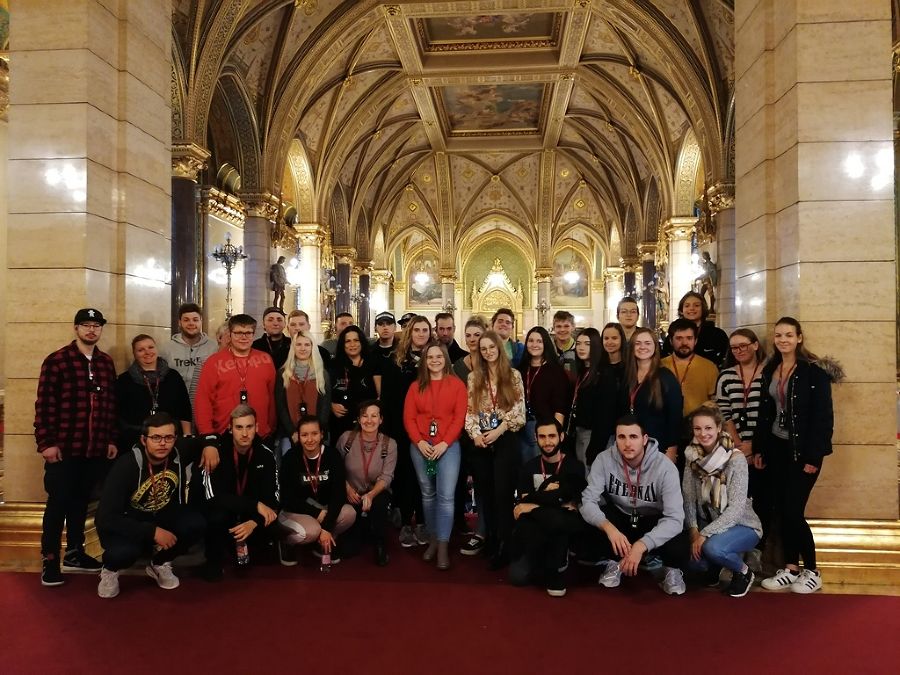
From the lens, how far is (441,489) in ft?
14.6

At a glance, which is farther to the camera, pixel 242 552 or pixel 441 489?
pixel 441 489

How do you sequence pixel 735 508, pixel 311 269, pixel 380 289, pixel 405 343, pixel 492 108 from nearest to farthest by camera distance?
pixel 735 508, pixel 405 343, pixel 311 269, pixel 492 108, pixel 380 289

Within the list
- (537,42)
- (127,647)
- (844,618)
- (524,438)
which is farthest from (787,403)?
(537,42)

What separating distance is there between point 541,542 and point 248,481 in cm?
206

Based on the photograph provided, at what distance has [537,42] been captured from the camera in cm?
1589

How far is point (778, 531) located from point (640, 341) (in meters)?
1.65

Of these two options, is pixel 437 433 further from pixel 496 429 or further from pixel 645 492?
pixel 645 492

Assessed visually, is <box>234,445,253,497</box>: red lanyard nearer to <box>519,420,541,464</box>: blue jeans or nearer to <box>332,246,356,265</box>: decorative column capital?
<box>519,420,541,464</box>: blue jeans

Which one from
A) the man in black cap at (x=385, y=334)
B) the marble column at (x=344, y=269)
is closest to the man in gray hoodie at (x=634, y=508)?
the man in black cap at (x=385, y=334)

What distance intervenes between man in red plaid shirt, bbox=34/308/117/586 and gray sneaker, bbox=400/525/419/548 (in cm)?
220

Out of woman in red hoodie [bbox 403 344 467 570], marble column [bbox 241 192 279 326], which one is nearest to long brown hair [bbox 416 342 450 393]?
woman in red hoodie [bbox 403 344 467 570]

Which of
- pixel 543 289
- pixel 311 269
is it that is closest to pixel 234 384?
pixel 311 269

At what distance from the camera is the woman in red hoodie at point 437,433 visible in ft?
14.6

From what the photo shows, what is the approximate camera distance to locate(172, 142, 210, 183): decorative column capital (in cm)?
1102
